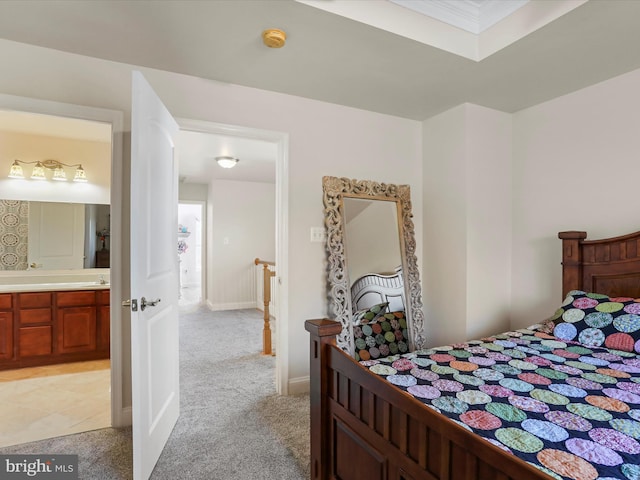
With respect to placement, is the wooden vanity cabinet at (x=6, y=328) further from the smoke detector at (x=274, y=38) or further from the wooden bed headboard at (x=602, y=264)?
the wooden bed headboard at (x=602, y=264)

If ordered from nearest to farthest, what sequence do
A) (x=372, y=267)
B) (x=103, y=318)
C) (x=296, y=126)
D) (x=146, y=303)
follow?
(x=146, y=303), (x=296, y=126), (x=372, y=267), (x=103, y=318)

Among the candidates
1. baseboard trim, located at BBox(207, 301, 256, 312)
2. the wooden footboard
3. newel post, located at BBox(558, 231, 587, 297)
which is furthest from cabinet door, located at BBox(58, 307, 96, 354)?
newel post, located at BBox(558, 231, 587, 297)

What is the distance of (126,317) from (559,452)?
2.32 metres

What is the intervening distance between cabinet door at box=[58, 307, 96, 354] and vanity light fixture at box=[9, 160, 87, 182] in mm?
1487

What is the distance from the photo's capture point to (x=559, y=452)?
3.19 feet

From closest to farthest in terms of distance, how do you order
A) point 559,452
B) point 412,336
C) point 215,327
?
point 559,452 → point 412,336 → point 215,327

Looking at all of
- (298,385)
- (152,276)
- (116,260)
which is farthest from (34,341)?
(298,385)

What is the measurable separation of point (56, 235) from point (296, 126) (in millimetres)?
3082

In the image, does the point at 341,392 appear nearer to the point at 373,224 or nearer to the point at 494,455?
the point at 494,455

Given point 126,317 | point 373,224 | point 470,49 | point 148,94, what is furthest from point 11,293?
point 470,49

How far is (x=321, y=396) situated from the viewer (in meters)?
1.61

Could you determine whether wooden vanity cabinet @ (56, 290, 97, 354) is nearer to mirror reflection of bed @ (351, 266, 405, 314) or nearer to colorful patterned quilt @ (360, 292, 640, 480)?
mirror reflection of bed @ (351, 266, 405, 314)

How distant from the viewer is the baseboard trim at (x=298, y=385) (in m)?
2.76

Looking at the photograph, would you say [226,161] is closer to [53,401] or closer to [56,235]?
[56,235]
